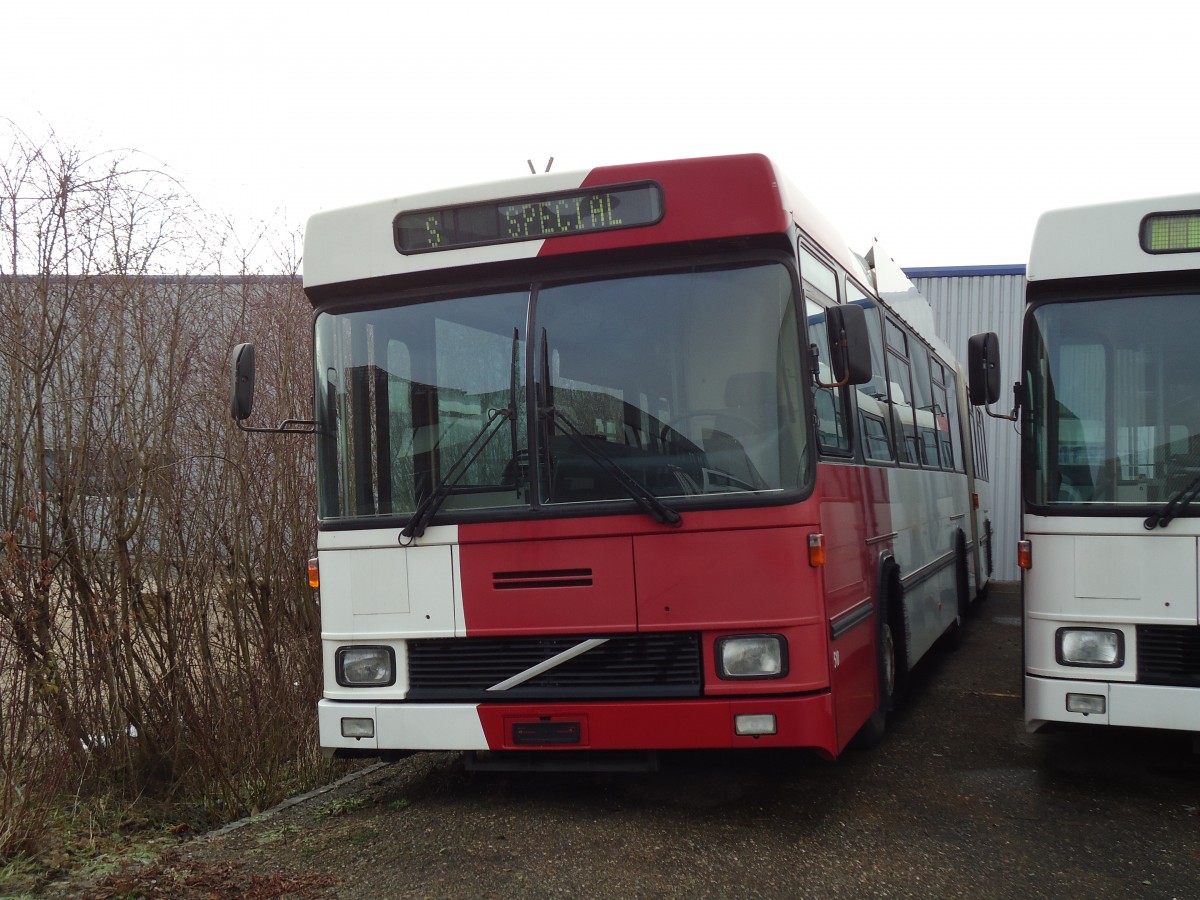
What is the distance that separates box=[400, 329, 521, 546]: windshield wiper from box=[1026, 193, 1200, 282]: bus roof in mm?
2620

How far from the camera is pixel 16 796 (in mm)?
5867

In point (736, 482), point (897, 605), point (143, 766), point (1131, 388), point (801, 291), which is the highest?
point (801, 291)

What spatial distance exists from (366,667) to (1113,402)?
12.4ft

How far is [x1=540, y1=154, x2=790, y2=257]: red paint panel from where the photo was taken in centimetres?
521

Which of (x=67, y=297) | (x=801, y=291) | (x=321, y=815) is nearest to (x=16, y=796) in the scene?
(x=321, y=815)

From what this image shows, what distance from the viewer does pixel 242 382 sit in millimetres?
5848

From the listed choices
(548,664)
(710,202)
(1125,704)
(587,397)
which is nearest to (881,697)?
(1125,704)

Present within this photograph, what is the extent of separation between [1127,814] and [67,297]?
6.54m

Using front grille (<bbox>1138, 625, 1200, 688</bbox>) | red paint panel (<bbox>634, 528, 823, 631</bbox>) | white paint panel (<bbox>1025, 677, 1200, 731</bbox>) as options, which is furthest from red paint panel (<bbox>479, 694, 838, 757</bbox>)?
front grille (<bbox>1138, 625, 1200, 688</bbox>)

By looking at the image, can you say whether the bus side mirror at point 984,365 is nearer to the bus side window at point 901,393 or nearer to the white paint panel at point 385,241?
the bus side window at point 901,393

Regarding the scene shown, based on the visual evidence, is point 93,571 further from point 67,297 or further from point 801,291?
point 801,291

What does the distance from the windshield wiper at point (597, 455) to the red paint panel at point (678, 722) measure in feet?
2.75

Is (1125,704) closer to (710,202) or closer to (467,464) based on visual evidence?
(710,202)

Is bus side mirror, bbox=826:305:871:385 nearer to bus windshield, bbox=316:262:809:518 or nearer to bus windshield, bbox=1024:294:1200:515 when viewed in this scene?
bus windshield, bbox=316:262:809:518
